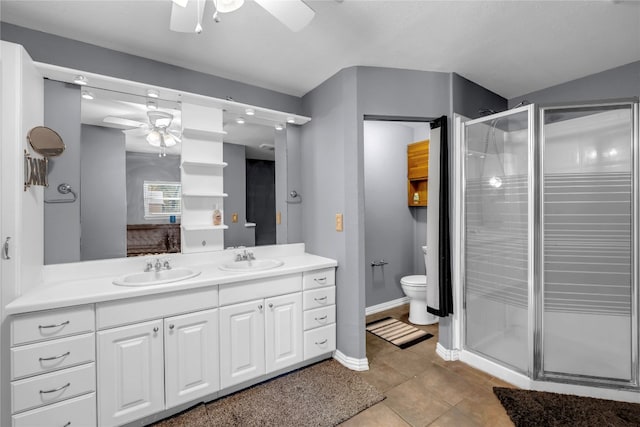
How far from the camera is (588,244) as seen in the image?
2086 millimetres

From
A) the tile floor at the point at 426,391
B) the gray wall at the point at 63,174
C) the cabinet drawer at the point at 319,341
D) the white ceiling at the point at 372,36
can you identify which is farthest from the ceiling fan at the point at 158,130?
the tile floor at the point at 426,391

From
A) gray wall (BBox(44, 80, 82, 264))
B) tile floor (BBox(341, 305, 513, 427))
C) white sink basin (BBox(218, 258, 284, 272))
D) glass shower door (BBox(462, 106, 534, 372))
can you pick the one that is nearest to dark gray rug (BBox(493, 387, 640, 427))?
tile floor (BBox(341, 305, 513, 427))

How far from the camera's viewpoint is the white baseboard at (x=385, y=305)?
12.0 ft

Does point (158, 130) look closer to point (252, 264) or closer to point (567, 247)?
point (252, 264)

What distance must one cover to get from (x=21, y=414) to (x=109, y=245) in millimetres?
1024

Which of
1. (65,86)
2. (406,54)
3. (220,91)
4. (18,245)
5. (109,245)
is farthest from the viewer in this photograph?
(220,91)

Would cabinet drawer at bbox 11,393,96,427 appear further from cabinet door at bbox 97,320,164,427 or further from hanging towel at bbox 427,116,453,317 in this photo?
hanging towel at bbox 427,116,453,317

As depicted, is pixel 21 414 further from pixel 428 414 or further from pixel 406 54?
pixel 406 54

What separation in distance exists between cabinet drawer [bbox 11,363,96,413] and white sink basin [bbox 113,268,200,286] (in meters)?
0.49

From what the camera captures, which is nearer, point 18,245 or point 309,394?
point 18,245

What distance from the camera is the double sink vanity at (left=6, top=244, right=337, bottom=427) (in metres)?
1.51

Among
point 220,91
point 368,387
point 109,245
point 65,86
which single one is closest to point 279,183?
point 220,91

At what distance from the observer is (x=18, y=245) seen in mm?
1607

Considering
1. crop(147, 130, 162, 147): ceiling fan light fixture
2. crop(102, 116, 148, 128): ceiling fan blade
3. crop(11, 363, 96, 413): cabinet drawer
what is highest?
crop(102, 116, 148, 128): ceiling fan blade
